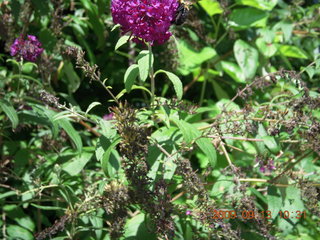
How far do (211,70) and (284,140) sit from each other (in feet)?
3.07

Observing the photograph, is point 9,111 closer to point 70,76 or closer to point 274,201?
point 70,76

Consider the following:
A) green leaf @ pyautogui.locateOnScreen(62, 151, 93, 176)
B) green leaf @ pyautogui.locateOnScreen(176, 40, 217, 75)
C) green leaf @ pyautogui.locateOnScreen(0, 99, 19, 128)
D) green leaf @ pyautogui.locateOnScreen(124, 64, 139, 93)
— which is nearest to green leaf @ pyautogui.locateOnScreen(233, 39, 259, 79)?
green leaf @ pyautogui.locateOnScreen(176, 40, 217, 75)

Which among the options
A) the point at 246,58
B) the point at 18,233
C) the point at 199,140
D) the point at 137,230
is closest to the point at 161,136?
the point at 199,140

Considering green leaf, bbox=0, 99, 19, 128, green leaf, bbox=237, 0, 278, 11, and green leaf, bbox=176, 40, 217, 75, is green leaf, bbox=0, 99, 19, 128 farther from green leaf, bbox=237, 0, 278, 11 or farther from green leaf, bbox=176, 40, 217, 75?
green leaf, bbox=237, 0, 278, 11

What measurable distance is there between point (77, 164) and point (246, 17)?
1252mm

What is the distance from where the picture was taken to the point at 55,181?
5.72ft

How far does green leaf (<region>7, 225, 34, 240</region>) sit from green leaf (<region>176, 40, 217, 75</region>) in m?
1.06

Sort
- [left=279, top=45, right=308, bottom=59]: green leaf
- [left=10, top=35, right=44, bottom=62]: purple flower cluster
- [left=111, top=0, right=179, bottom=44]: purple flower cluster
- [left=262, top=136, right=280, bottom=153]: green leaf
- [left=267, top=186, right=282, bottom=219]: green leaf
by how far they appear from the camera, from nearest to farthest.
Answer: [left=111, top=0, right=179, bottom=44]: purple flower cluster < [left=262, top=136, right=280, bottom=153]: green leaf < [left=267, top=186, right=282, bottom=219]: green leaf < [left=10, top=35, right=44, bottom=62]: purple flower cluster < [left=279, top=45, right=308, bottom=59]: green leaf

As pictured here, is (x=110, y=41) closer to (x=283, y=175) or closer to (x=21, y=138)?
(x=21, y=138)

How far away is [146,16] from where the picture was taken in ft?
4.04

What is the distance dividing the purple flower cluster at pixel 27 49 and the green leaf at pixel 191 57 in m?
0.75

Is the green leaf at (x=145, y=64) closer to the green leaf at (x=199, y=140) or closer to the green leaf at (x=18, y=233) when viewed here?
the green leaf at (x=199, y=140)

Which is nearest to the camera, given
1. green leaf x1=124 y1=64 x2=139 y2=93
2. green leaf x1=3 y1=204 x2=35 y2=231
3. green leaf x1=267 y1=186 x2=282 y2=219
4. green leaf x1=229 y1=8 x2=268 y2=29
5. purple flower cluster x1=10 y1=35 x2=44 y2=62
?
green leaf x1=124 y1=64 x2=139 y2=93

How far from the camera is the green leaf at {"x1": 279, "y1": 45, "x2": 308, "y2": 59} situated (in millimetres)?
2539
